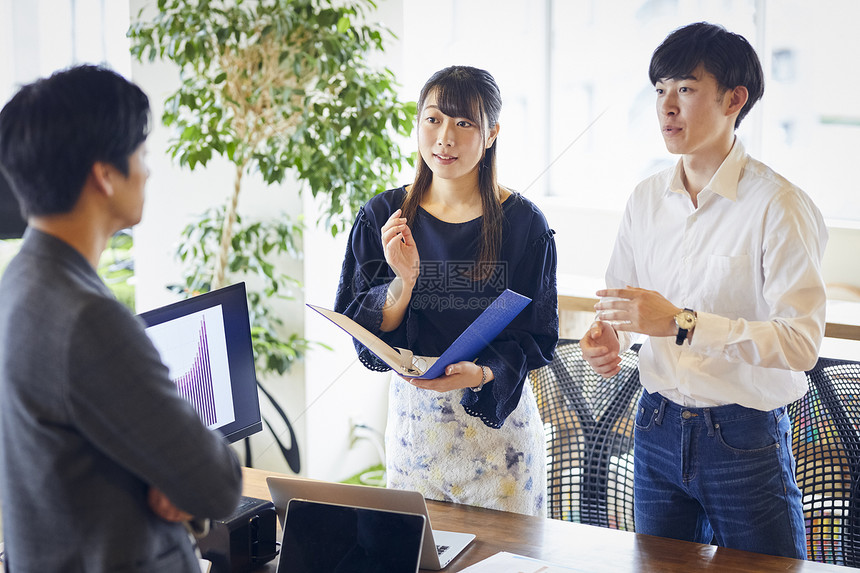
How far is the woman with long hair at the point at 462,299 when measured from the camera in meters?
1.66

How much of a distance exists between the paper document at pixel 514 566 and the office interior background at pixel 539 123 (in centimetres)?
146

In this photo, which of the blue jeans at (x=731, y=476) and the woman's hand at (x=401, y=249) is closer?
the blue jeans at (x=731, y=476)

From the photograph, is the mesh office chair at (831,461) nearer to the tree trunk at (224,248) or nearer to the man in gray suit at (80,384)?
the man in gray suit at (80,384)

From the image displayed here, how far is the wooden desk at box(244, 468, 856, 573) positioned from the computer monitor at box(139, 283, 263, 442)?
0.91ft

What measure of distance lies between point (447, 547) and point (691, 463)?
0.49m

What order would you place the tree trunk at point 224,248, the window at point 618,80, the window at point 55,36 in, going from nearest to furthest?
the window at point 55,36 < the tree trunk at point 224,248 < the window at point 618,80

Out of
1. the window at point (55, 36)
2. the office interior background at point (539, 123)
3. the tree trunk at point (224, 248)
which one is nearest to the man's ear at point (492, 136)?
the office interior background at point (539, 123)

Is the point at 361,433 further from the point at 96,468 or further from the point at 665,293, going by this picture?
the point at 96,468

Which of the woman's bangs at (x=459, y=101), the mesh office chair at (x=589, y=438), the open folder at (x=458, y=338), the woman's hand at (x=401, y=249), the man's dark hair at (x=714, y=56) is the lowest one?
the mesh office chair at (x=589, y=438)

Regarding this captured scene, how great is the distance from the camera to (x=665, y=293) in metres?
1.67

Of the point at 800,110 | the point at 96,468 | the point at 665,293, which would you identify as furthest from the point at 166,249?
the point at 800,110

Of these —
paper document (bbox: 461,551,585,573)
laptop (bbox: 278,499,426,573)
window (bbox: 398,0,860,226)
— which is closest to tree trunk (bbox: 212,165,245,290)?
window (bbox: 398,0,860,226)

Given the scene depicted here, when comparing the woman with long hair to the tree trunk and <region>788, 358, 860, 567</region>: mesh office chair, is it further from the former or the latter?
the tree trunk

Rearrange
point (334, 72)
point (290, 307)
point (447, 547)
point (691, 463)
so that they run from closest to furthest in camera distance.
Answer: point (447, 547), point (691, 463), point (334, 72), point (290, 307)
